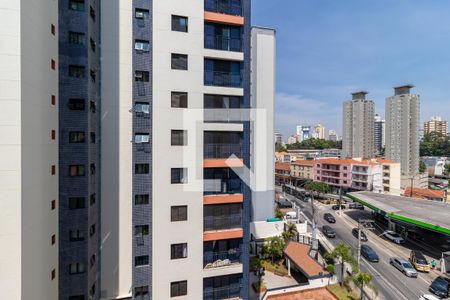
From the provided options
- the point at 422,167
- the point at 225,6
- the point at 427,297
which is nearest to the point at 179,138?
the point at 225,6

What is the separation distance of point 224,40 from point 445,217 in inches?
1453

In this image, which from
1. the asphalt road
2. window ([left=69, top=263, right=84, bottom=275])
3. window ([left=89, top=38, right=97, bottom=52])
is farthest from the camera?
the asphalt road

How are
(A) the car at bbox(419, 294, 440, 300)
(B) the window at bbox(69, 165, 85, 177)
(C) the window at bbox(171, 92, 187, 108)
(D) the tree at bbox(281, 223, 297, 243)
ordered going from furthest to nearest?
1. (D) the tree at bbox(281, 223, 297, 243)
2. (A) the car at bbox(419, 294, 440, 300)
3. (B) the window at bbox(69, 165, 85, 177)
4. (C) the window at bbox(171, 92, 187, 108)

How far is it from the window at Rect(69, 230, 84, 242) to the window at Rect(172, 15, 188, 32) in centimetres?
1453

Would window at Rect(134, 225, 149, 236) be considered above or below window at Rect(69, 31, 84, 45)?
below

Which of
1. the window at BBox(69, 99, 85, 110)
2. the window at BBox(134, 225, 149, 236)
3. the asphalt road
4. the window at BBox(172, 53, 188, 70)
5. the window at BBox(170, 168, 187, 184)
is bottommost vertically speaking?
the asphalt road

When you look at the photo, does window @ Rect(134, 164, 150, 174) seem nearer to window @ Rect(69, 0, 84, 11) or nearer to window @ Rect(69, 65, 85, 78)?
window @ Rect(69, 65, 85, 78)

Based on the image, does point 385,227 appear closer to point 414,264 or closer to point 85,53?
point 414,264

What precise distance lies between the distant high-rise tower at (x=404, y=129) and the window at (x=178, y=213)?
268ft

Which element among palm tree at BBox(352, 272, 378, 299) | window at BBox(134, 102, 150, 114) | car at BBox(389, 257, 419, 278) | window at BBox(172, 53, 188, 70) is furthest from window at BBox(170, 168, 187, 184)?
car at BBox(389, 257, 419, 278)

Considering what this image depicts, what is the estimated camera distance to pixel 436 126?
156750mm

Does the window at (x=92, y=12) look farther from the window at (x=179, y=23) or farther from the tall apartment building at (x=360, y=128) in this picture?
the tall apartment building at (x=360, y=128)

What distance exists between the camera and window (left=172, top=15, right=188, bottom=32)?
13906 mm

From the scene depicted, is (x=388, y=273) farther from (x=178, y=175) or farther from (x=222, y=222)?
(x=178, y=175)
